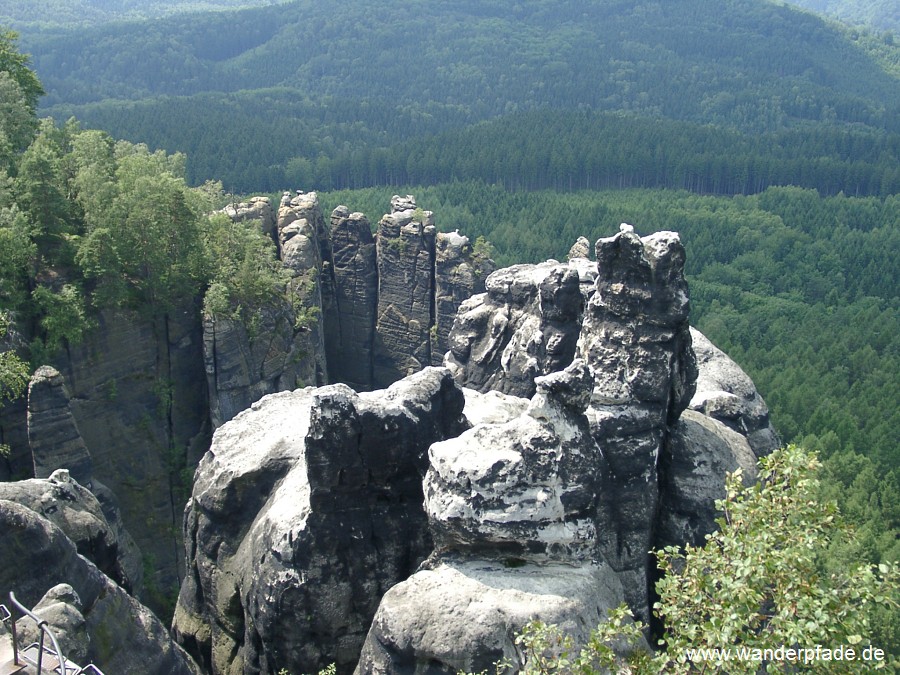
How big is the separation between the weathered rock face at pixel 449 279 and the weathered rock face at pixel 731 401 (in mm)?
30600

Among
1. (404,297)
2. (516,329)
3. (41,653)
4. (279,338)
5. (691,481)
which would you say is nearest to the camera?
(41,653)

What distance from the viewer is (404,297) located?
6406 cm

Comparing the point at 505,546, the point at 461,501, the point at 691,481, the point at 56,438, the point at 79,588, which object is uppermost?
the point at 461,501

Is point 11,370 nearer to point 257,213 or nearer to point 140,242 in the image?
point 140,242

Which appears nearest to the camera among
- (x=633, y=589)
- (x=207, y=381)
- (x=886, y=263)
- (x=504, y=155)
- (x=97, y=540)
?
(x=633, y=589)

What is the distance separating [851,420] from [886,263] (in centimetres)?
4993

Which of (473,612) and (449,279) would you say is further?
(449,279)

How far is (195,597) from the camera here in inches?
988

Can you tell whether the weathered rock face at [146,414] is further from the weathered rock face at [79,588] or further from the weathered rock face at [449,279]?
the weathered rock face at [449,279]

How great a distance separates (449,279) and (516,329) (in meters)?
24.4

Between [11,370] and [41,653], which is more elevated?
[41,653]

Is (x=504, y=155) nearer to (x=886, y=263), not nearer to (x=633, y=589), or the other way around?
(x=886, y=263)

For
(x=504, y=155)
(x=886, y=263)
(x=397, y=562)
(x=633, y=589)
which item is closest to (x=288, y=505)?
(x=397, y=562)

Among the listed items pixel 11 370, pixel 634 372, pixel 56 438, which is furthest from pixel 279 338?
pixel 634 372
